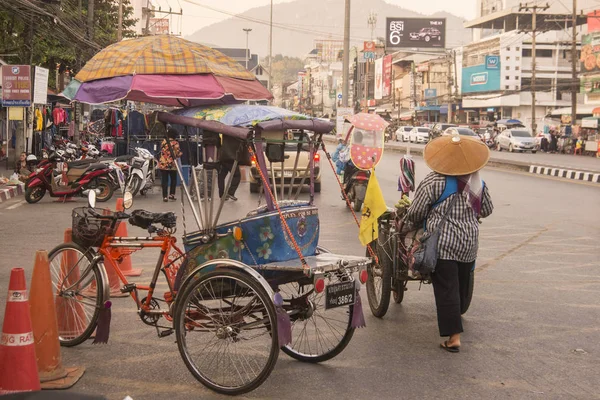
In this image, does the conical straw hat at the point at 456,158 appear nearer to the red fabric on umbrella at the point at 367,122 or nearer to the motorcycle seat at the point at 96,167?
the red fabric on umbrella at the point at 367,122

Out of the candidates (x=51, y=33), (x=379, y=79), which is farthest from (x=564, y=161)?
(x=379, y=79)

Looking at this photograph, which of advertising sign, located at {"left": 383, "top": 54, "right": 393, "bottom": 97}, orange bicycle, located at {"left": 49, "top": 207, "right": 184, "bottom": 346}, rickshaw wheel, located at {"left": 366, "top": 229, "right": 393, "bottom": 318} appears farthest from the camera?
advertising sign, located at {"left": 383, "top": 54, "right": 393, "bottom": 97}

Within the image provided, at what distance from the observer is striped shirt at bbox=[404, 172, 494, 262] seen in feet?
18.2

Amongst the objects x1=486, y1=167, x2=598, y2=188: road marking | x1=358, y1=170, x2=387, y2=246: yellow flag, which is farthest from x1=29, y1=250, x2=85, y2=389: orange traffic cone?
x1=486, y1=167, x2=598, y2=188: road marking

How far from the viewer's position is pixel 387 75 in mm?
102750

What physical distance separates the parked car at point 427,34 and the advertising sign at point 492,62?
26.5 m

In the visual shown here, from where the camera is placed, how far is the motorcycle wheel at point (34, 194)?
1587 centimetres

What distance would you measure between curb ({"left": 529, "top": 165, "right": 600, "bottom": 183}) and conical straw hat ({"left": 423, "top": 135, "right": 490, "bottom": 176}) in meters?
19.2

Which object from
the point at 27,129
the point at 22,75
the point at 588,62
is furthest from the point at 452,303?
the point at 588,62

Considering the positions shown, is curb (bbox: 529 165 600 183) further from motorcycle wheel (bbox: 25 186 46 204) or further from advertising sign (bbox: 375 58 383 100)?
advertising sign (bbox: 375 58 383 100)

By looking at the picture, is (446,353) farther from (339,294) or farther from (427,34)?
(427,34)

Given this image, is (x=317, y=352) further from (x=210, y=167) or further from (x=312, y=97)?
(x=312, y=97)

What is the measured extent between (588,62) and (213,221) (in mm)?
47493

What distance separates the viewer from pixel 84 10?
36.5 metres
